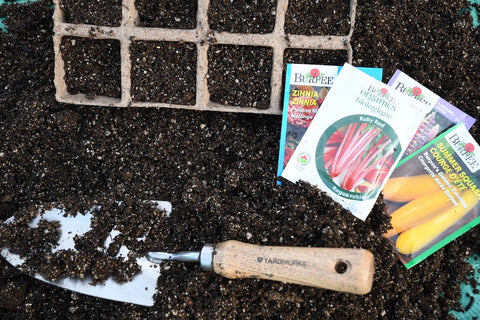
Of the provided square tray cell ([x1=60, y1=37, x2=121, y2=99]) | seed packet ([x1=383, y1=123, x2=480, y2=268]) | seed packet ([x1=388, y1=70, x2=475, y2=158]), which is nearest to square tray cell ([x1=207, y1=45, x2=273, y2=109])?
square tray cell ([x1=60, y1=37, x2=121, y2=99])

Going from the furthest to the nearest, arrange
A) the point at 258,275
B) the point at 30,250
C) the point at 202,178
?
the point at 202,178 → the point at 30,250 → the point at 258,275

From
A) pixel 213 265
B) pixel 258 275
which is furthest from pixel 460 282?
pixel 213 265

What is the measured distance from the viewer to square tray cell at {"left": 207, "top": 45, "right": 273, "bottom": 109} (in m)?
1.47

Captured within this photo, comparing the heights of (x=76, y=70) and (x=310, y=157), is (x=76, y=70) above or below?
above

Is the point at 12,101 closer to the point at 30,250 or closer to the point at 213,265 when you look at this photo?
the point at 30,250

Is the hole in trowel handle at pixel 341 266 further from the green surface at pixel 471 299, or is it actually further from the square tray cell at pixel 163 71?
the square tray cell at pixel 163 71

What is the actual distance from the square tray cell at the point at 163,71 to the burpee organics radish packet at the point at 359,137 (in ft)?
1.54

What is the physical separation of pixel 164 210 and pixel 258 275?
1.39 feet

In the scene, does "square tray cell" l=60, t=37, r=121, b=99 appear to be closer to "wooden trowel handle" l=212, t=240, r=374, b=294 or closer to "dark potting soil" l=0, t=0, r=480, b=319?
"dark potting soil" l=0, t=0, r=480, b=319

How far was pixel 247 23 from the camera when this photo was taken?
1.45 metres

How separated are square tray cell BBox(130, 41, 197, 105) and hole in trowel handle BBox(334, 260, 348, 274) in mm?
756

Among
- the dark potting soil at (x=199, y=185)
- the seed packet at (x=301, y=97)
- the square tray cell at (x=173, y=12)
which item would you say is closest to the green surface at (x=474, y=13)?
the dark potting soil at (x=199, y=185)

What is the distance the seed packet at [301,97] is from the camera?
1.46 m

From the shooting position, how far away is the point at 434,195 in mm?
1493
